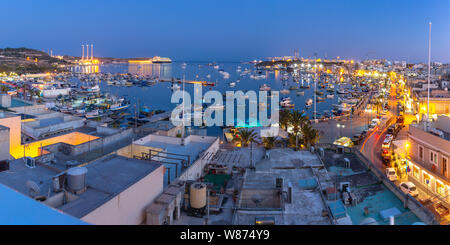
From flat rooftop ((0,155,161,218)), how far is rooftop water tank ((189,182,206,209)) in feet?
2.28

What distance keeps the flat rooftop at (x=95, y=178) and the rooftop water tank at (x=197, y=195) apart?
0.70m

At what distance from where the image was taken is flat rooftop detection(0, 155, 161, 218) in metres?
3.60

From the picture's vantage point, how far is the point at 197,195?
16.2ft

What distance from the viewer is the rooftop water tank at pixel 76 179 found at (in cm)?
385

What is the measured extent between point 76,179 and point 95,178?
0.51m

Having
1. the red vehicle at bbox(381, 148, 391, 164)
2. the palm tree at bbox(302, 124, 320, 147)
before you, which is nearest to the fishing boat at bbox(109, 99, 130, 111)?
the palm tree at bbox(302, 124, 320, 147)

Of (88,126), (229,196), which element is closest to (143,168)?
(229,196)

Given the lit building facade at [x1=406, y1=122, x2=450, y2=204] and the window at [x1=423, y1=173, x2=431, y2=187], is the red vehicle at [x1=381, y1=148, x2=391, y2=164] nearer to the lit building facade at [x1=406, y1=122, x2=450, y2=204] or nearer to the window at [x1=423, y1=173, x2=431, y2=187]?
the lit building facade at [x1=406, y1=122, x2=450, y2=204]

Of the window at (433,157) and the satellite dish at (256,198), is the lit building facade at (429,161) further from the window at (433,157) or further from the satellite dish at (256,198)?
the satellite dish at (256,198)

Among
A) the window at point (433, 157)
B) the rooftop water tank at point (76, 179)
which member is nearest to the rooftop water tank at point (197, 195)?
the rooftop water tank at point (76, 179)

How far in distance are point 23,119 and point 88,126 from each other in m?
2.36
